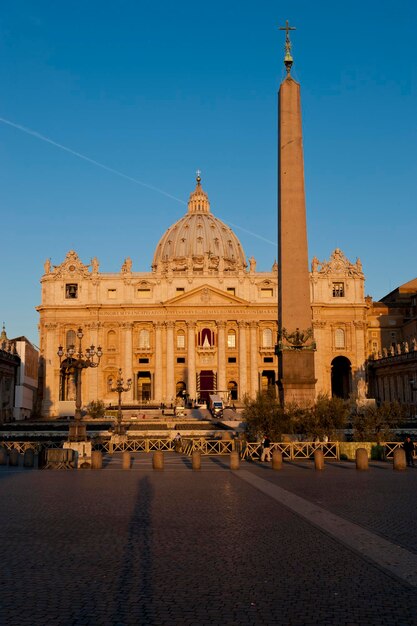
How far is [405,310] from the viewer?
90562mm

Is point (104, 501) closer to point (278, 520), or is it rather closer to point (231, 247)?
point (278, 520)

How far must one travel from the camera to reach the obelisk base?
25267 millimetres

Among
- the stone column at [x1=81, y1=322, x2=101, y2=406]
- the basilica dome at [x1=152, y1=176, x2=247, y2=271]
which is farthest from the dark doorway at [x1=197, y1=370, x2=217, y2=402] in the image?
the basilica dome at [x1=152, y1=176, x2=247, y2=271]

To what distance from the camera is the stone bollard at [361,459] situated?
70.7 ft

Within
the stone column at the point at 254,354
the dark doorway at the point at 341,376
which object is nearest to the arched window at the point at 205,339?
the stone column at the point at 254,354

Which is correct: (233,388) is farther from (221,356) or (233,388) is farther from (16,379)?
(16,379)

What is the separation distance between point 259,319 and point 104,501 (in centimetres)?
7071

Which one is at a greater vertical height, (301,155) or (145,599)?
(301,155)

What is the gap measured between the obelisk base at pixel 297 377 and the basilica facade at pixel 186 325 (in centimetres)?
5768

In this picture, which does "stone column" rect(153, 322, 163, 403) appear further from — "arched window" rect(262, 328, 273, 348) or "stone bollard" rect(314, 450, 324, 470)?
"stone bollard" rect(314, 450, 324, 470)

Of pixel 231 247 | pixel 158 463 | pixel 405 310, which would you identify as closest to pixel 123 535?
pixel 158 463

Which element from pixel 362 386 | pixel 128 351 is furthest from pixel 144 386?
pixel 362 386

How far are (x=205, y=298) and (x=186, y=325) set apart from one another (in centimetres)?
398

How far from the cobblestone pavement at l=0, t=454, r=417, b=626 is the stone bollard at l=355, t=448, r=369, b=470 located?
397 cm
